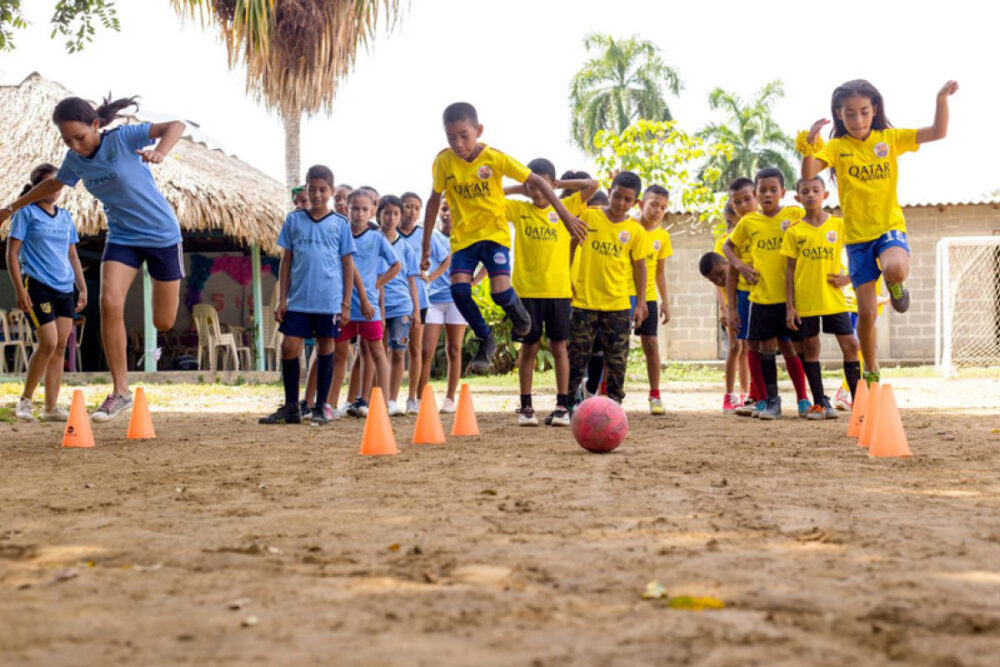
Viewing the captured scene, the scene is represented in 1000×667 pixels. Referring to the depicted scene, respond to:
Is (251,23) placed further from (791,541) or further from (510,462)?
(791,541)

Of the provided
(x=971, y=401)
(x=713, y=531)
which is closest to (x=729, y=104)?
(x=971, y=401)

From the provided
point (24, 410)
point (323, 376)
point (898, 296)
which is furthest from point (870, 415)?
point (24, 410)

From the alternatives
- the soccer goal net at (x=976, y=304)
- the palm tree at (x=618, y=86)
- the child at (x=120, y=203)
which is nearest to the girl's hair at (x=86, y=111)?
the child at (x=120, y=203)

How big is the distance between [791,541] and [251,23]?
1439 centimetres

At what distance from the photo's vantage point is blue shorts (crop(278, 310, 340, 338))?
Result: 26.0 ft

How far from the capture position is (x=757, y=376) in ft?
28.8

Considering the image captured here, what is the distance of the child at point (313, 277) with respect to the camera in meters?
7.89

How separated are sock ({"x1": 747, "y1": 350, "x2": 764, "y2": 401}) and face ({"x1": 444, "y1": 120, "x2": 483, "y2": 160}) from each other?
118 inches

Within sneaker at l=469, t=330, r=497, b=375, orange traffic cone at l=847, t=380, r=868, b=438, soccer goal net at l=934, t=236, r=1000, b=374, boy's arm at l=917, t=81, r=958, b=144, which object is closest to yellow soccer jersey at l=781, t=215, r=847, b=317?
boy's arm at l=917, t=81, r=958, b=144

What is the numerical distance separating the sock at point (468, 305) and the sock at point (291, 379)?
4.42 ft

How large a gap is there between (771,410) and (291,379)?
369cm

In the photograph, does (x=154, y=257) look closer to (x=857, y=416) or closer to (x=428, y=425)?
(x=428, y=425)

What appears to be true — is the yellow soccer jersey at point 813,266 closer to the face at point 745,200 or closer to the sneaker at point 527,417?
the face at point 745,200

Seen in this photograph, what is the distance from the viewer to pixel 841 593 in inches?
103
